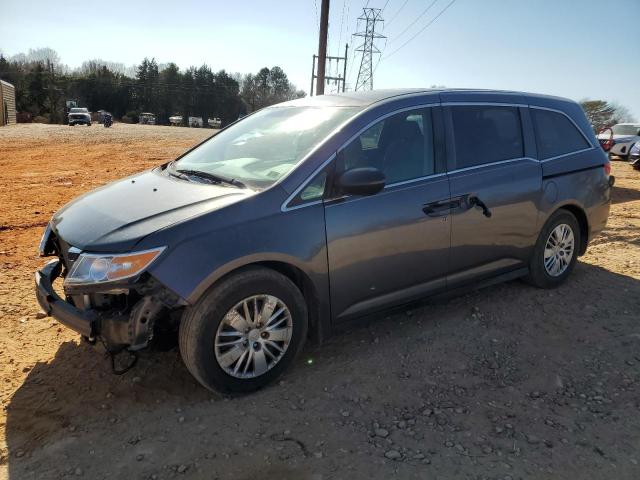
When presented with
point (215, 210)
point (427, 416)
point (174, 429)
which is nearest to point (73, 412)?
point (174, 429)

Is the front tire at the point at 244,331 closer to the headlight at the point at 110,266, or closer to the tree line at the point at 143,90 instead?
the headlight at the point at 110,266

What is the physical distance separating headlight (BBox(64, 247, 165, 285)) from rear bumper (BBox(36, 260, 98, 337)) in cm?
20

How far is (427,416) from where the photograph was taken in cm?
301

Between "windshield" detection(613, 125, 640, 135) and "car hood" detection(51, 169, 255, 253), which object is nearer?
"car hood" detection(51, 169, 255, 253)

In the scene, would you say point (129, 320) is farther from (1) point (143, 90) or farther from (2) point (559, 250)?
(1) point (143, 90)

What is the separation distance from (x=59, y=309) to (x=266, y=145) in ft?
5.94

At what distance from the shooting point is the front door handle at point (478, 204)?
393 centimetres

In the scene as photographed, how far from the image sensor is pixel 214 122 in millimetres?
79688

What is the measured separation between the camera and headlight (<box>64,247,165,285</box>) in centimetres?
273

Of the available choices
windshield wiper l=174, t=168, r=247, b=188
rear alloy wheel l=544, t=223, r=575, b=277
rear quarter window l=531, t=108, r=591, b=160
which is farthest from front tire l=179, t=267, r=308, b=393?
rear quarter window l=531, t=108, r=591, b=160

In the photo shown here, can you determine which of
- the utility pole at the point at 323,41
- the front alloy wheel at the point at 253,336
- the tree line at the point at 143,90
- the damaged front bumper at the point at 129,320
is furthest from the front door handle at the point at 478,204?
the tree line at the point at 143,90

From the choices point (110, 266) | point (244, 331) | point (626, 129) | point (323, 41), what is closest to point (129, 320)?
point (110, 266)

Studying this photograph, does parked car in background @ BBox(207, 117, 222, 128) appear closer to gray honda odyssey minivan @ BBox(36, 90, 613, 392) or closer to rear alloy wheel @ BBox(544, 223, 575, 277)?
rear alloy wheel @ BBox(544, 223, 575, 277)

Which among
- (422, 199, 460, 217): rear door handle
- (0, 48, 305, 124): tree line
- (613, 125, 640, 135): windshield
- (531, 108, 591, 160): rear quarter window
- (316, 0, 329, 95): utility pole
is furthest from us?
(0, 48, 305, 124): tree line
